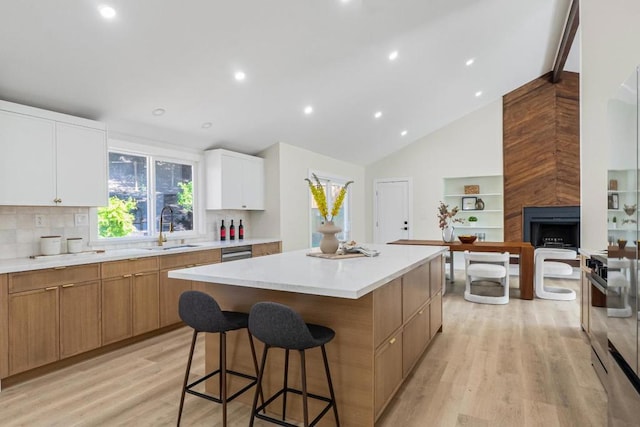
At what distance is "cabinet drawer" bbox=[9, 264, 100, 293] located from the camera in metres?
2.71

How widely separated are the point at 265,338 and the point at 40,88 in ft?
9.31

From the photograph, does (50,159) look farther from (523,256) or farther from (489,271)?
(523,256)

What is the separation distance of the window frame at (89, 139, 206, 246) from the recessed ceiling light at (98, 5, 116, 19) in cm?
163

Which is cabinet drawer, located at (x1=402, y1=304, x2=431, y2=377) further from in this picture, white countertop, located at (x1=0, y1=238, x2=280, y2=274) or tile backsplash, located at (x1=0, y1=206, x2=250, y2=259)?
tile backsplash, located at (x1=0, y1=206, x2=250, y2=259)

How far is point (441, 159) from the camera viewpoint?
7.84 meters

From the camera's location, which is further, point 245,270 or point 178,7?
point 178,7

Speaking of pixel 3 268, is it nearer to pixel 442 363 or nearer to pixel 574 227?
pixel 442 363

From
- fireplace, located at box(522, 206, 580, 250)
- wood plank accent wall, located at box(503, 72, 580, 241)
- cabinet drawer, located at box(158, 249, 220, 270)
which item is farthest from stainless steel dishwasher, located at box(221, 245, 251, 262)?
Answer: fireplace, located at box(522, 206, 580, 250)

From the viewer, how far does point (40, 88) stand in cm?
310

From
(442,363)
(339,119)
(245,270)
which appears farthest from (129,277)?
(339,119)

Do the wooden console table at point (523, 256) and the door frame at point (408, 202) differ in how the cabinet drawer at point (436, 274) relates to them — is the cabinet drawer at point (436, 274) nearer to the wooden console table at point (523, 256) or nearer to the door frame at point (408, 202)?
the wooden console table at point (523, 256)

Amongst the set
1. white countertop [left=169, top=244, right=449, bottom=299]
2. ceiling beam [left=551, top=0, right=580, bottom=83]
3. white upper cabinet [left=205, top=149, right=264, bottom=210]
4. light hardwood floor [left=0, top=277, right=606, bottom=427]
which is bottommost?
light hardwood floor [left=0, top=277, right=606, bottom=427]

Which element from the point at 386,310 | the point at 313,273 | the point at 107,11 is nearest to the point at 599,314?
the point at 386,310

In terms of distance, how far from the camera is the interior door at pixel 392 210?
8188 mm
